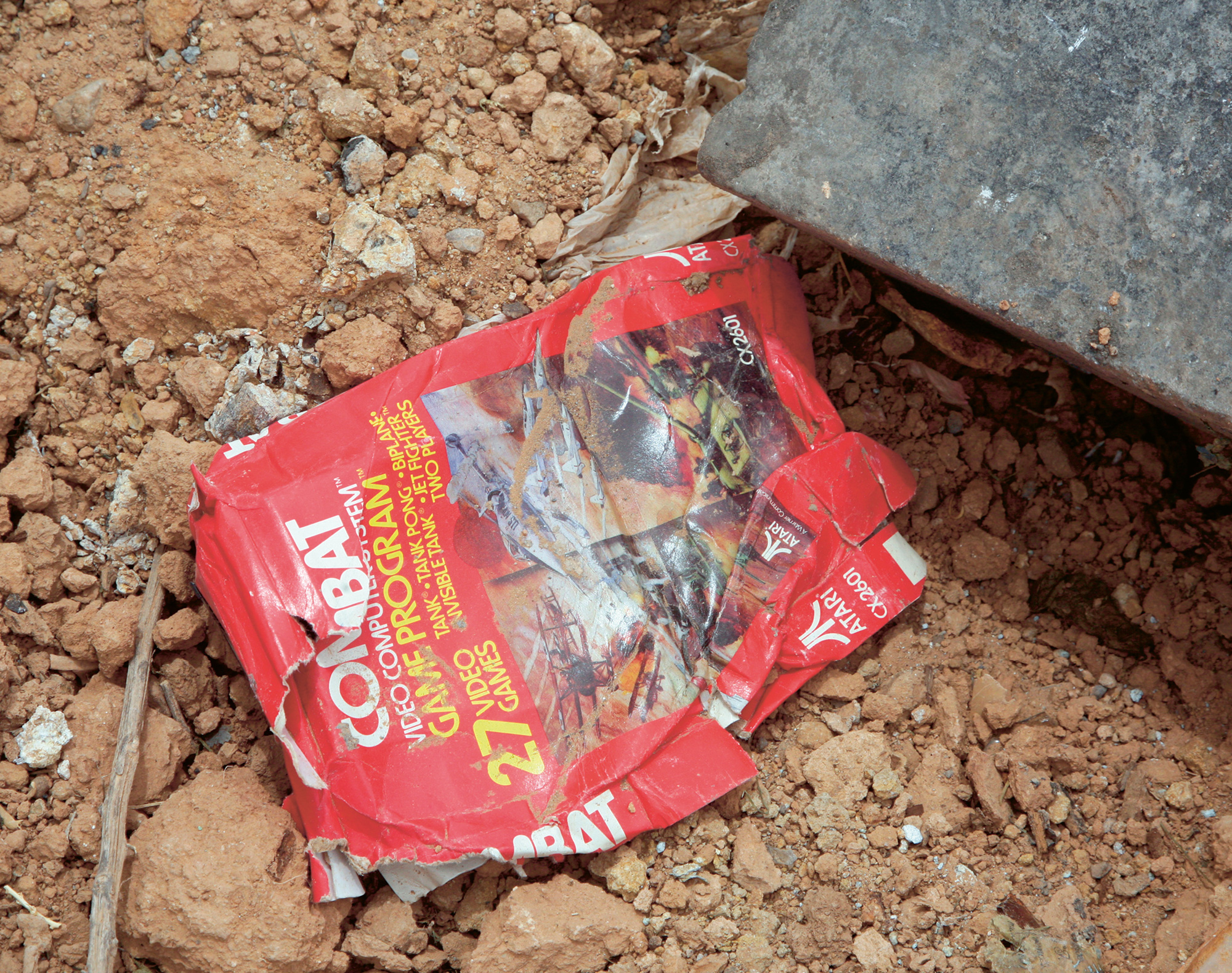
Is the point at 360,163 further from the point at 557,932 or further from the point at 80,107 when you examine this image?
the point at 557,932

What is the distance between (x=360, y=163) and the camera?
165 cm

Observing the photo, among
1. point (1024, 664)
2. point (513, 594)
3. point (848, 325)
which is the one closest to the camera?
point (513, 594)

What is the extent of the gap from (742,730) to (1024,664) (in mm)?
583

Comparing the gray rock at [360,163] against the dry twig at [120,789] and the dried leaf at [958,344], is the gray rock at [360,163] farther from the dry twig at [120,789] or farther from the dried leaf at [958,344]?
the dried leaf at [958,344]

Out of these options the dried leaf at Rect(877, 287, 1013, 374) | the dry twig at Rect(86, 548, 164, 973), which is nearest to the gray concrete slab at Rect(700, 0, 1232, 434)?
the dried leaf at Rect(877, 287, 1013, 374)

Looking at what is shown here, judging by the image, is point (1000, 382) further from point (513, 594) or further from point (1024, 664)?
point (513, 594)

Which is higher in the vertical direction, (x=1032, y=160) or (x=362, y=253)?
(x=1032, y=160)

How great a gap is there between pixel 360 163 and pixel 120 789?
121 cm

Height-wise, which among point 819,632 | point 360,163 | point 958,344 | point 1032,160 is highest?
point 1032,160

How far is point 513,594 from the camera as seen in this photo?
157cm

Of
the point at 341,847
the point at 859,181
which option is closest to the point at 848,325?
the point at 859,181

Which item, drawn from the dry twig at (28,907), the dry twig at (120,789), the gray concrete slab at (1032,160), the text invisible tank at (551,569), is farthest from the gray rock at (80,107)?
the dry twig at (28,907)

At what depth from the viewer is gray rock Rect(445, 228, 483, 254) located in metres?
1.70

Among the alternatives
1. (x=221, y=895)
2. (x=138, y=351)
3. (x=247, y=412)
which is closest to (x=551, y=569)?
(x=247, y=412)
